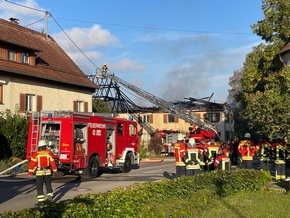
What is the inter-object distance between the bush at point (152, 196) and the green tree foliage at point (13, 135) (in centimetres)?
1372

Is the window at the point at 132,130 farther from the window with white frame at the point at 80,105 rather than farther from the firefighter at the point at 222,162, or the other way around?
the window with white frame at the point at 80,105

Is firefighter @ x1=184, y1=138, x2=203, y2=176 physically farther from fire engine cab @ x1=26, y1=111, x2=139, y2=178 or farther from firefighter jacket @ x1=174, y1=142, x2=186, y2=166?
fire engine cab @ x1=26, y1=111, x2=139, y2=178

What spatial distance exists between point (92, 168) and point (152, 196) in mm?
9079

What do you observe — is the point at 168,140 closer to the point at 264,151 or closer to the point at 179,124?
the point at 179,124

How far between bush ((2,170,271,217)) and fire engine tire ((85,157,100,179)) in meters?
6.81

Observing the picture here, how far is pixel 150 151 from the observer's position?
1421 inches

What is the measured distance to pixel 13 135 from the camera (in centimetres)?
2147

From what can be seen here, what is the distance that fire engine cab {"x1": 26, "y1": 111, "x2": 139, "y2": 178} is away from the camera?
15445 millimetres

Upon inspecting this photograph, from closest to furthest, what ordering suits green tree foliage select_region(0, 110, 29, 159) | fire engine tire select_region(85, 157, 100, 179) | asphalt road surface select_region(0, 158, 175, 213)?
asphalt road surface select_region(0, 158, 175, 213) < fire engine tire select_region(85, 157, 100, 179) < green tree foliage select_region(0, 110, 29, 159)

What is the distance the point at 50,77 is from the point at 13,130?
6606 millimetres

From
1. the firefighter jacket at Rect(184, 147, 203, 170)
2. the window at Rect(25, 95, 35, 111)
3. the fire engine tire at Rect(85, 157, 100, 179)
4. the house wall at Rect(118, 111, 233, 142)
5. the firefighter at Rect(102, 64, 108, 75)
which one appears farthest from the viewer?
the house wall at Rect(118, 111, 233, 142)

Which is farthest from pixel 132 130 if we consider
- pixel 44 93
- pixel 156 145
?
pixel 156 145

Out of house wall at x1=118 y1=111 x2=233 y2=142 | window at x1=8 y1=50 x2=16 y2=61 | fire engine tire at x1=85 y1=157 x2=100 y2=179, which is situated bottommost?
fire engine tire at x1=85 y1=157 x2=100 y2=179

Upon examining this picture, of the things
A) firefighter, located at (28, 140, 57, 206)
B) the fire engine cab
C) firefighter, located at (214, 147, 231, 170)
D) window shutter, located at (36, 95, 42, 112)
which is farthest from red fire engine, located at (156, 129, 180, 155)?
firefighter, located at (28, 140, 57, 206)
